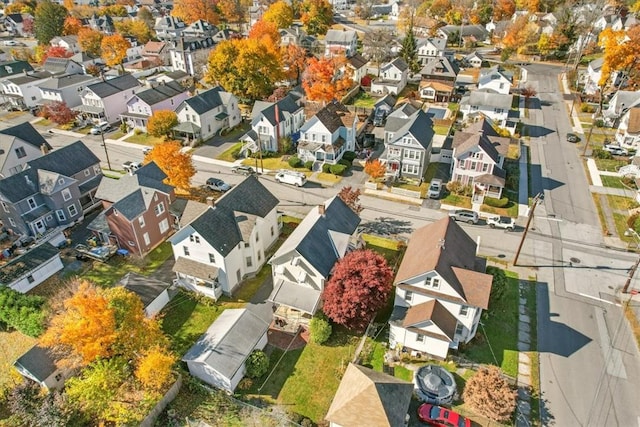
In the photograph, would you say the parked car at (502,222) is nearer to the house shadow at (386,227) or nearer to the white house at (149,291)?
the house shadow at (386,227)

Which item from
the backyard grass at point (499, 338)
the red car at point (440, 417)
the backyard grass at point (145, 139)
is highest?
the backyard grass at point (145, 139)

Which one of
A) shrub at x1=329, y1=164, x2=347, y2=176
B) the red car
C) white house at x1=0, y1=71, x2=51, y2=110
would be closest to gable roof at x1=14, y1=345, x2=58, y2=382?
the red car

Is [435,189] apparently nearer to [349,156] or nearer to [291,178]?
[349,156]

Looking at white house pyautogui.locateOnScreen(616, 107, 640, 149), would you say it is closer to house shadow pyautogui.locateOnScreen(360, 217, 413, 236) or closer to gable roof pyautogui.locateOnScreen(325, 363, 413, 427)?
house shadow pyautogui.locateOnScreen(360, 217, 413, 236)

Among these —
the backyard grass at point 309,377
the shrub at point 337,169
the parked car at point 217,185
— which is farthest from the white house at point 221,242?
the shrub at point 337,169

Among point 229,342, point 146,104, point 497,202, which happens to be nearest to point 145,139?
point 146,104

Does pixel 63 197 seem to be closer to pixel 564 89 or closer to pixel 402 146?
pixel 402 146

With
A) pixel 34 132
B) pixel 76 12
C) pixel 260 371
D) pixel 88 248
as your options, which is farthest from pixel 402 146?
pixel 76 12
